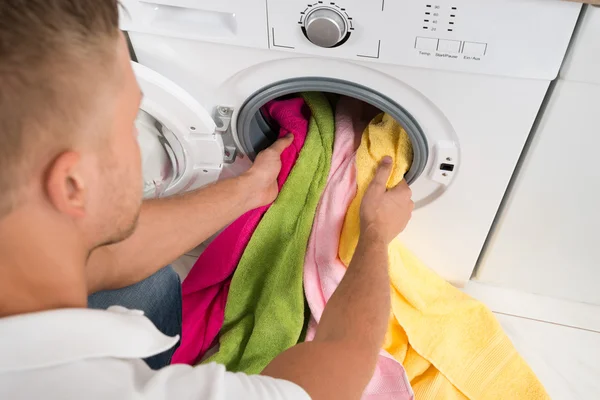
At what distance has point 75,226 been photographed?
1.95 feet

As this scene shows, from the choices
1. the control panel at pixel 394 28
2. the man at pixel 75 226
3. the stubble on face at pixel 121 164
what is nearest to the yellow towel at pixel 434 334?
the control panel at pixel 394 28

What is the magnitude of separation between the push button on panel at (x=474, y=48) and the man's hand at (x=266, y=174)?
1.58 ft

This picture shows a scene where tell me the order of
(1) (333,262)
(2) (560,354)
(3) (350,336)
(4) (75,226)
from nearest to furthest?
(4) (75,226)
(3) (350,336)
(1) (333,262)
(2) (560,354)

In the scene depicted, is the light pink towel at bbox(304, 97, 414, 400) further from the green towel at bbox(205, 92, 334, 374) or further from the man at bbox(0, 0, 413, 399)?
the man at bbox(0, 0, 413, 399)

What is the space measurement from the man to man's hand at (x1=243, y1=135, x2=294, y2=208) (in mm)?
457

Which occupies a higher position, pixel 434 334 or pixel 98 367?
pixel 98 367

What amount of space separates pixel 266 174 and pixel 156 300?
13.4 inches

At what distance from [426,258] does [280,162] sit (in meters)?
0.42

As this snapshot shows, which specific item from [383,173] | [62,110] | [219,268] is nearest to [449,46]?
[383,173]

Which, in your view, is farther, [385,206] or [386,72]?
[385,206]

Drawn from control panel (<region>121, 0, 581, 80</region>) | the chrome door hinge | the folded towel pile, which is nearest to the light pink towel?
the folded towel pile

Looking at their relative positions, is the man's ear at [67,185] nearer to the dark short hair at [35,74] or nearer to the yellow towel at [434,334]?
the dark short hair at [35,74]

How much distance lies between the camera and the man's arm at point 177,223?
3.05 feet

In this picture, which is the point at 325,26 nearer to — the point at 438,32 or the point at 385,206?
the point at 438,32
